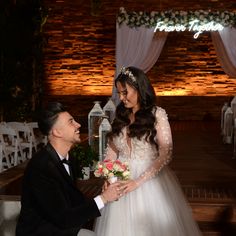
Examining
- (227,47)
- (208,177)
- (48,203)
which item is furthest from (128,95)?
(227,47)

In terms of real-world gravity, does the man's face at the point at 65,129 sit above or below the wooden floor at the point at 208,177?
above

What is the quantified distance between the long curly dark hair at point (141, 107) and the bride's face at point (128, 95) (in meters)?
0.02

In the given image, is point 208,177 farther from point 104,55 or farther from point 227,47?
point 104,55

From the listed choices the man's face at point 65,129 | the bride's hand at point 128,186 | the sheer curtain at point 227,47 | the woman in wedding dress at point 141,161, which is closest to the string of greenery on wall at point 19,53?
the sheer curtain at point 227,47

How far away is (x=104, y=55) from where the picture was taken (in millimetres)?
14625

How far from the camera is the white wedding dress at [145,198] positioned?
301 cm

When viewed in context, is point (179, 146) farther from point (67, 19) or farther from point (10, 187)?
point (67, 19)

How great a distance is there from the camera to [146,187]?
3145mm

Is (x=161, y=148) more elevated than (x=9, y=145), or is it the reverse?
(x=161, y=148)

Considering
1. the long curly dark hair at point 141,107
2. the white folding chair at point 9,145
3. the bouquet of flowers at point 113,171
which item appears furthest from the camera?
the white folding chair at point 9,145

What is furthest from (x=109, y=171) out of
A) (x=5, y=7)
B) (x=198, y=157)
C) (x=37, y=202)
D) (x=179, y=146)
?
(x=5, y=7)

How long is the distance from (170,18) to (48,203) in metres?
8.67

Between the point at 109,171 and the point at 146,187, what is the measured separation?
1.86ft

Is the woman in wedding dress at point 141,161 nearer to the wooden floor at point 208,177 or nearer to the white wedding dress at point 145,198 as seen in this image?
the white wedding dress at point 145,198
